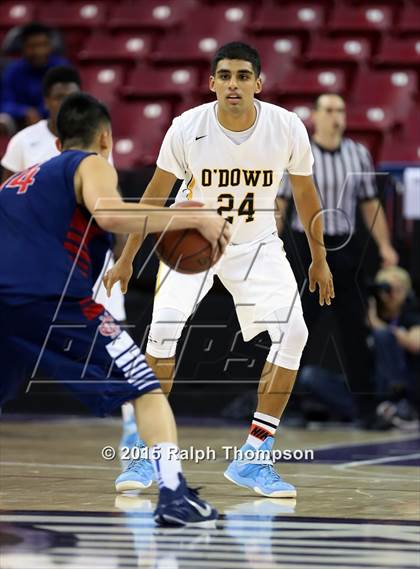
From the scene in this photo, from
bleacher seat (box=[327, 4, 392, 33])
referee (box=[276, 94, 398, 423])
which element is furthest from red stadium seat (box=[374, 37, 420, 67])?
referee (box=[276, 94, 398, 423])

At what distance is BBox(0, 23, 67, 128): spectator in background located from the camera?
12.4m

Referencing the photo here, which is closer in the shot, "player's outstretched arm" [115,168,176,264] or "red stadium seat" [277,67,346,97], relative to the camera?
"player's outstretched arm" [115,168,176,264]

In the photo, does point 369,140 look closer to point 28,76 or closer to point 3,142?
point 28,76

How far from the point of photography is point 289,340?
20.6ft

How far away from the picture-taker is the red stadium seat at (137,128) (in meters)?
12.6

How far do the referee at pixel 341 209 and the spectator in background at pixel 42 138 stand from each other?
199cm

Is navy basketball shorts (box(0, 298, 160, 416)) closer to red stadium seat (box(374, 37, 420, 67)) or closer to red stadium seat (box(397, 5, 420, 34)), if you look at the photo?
red stadium seat (box(374, 37, 420, 67))

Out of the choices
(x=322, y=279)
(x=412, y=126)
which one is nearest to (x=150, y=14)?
(x=412, y=126)

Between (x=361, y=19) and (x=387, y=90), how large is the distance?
1.19 metres

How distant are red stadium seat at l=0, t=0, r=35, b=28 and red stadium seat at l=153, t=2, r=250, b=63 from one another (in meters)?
1.90

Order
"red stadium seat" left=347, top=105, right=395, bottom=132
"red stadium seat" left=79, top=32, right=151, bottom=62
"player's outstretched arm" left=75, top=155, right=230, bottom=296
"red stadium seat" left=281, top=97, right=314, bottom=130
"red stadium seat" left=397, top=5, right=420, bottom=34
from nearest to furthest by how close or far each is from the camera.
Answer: "player's outstretched arm" left=75, top=155, right=230, bottom=296 → "red stadium seat" left=347, top=105, right=395, bottom=132 → "red stadium seat" left=281, top=97, right=314, bottom=130 → "red stadium seat" left=397, top=5, right=420, bottom=34 → "red stadium seat" left=79, top=32, right=151, bottom=62

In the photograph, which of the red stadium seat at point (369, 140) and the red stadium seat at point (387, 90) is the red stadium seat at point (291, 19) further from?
the red stadium seat at point (369, 140)

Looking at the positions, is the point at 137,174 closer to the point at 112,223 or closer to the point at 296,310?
the point at 296,310

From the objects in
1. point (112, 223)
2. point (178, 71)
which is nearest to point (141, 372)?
point (112, 223)
